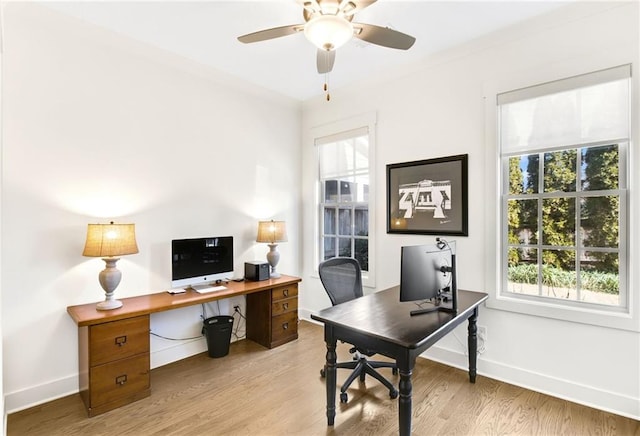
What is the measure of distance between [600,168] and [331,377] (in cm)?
248

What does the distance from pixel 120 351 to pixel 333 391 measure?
161 centimetres

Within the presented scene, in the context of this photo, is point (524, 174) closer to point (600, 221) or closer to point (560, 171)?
point (560, 171)

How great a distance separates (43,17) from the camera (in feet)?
8.09

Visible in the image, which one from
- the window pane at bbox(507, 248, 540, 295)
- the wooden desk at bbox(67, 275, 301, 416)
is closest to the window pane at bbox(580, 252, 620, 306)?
the window pane at bbox(507, 248, 540, 295)

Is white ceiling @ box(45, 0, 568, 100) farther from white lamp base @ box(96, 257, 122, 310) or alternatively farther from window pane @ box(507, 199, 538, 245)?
white lamp base @ box(96, 257, 122, 310)

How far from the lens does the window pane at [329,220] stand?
4191mm

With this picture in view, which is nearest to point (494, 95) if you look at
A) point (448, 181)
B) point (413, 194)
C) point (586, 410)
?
point (448, 181)

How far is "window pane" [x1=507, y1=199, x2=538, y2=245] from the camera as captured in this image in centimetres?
267

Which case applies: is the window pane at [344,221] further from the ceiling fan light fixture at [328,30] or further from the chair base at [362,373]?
the ceiling fan light fixture at [328,30]

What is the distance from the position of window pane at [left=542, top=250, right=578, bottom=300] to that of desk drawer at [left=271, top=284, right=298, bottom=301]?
7.77 feet

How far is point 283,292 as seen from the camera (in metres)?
3.53

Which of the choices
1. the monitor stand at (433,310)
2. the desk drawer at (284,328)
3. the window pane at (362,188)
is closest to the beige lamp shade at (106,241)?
the desk drawer at (284,328)

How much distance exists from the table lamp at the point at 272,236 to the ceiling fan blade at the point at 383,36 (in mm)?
2252

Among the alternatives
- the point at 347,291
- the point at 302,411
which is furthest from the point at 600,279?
the point at 302,411
